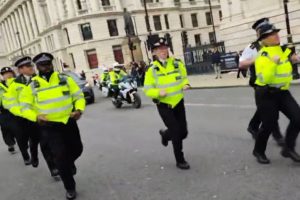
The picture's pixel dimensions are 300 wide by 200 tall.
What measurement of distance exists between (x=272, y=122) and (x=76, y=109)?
235 centimetres

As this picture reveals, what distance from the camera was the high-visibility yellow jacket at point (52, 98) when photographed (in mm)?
4797

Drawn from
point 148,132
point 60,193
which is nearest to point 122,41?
point 148,132

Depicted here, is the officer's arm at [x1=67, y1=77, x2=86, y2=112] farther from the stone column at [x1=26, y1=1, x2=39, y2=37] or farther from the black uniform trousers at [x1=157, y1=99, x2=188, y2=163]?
the stone column at [x1=26, y1=1, x2=39, y2=37]

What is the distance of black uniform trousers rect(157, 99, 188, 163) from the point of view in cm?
538

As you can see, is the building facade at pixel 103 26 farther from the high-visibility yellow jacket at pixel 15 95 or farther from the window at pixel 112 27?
the high-visibility yellow jacket at pixel 15 95

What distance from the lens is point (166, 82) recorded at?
5.41 m

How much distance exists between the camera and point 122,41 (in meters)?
54.7

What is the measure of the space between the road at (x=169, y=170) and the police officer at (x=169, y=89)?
0.53m


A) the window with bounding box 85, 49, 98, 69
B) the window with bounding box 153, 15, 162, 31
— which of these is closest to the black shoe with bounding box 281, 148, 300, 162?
the window with bounding box 85, 49, 98, 69

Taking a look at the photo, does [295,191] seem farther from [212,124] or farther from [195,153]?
[212,124]

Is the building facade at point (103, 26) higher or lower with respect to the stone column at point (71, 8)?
lower

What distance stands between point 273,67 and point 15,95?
4078 millimetres

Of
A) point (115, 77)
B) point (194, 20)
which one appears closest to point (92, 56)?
point (194, 20)

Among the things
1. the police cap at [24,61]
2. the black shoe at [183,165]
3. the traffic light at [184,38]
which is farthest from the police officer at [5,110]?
the traffic light at [184,38]
